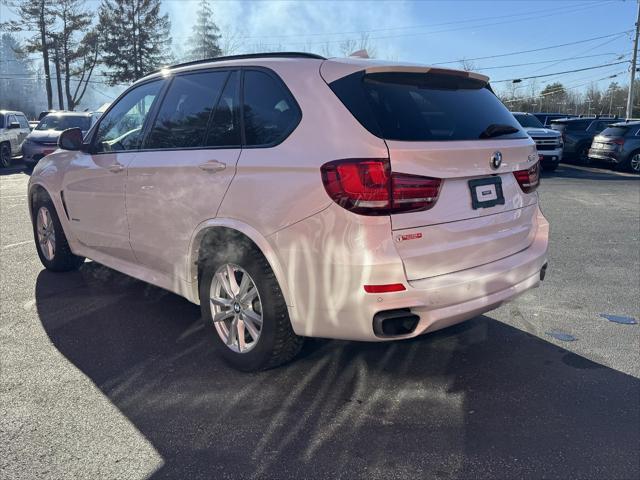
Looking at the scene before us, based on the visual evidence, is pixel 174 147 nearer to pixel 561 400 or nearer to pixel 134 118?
pixel 134 118

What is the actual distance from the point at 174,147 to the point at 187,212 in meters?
0.52

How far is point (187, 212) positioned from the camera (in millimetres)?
3426

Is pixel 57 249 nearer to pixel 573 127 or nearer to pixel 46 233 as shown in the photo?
pixel 46 233

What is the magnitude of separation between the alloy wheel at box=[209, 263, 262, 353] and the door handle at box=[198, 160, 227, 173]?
0.57m

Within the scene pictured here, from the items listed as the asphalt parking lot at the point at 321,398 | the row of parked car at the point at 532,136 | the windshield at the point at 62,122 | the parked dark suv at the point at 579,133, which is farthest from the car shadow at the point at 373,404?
the parked dark suv at the point at 579,133

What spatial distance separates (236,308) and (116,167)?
161 cm

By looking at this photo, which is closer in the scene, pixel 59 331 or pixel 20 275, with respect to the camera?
pixel 59 331

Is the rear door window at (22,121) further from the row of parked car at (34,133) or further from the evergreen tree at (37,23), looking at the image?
the evergreen tree at (37,23)

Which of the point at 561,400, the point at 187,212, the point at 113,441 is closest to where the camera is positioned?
the point at 113,441

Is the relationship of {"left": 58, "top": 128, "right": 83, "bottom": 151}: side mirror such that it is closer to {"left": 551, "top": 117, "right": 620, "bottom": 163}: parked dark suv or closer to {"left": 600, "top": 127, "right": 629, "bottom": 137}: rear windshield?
{"left": 600, "top": 127, "right": 629, "bottom": 137}: rear windshield

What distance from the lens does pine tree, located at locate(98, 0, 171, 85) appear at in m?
47.4

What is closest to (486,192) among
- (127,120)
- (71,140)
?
(127,120)

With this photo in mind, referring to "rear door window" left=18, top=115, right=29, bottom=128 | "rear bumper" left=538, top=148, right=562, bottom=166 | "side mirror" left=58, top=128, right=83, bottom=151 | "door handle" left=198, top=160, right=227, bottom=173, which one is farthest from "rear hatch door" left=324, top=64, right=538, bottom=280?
"rear door window" left=18, top=115, right=29, bottom=128

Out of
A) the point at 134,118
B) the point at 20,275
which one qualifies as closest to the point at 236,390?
the point at 134,118
